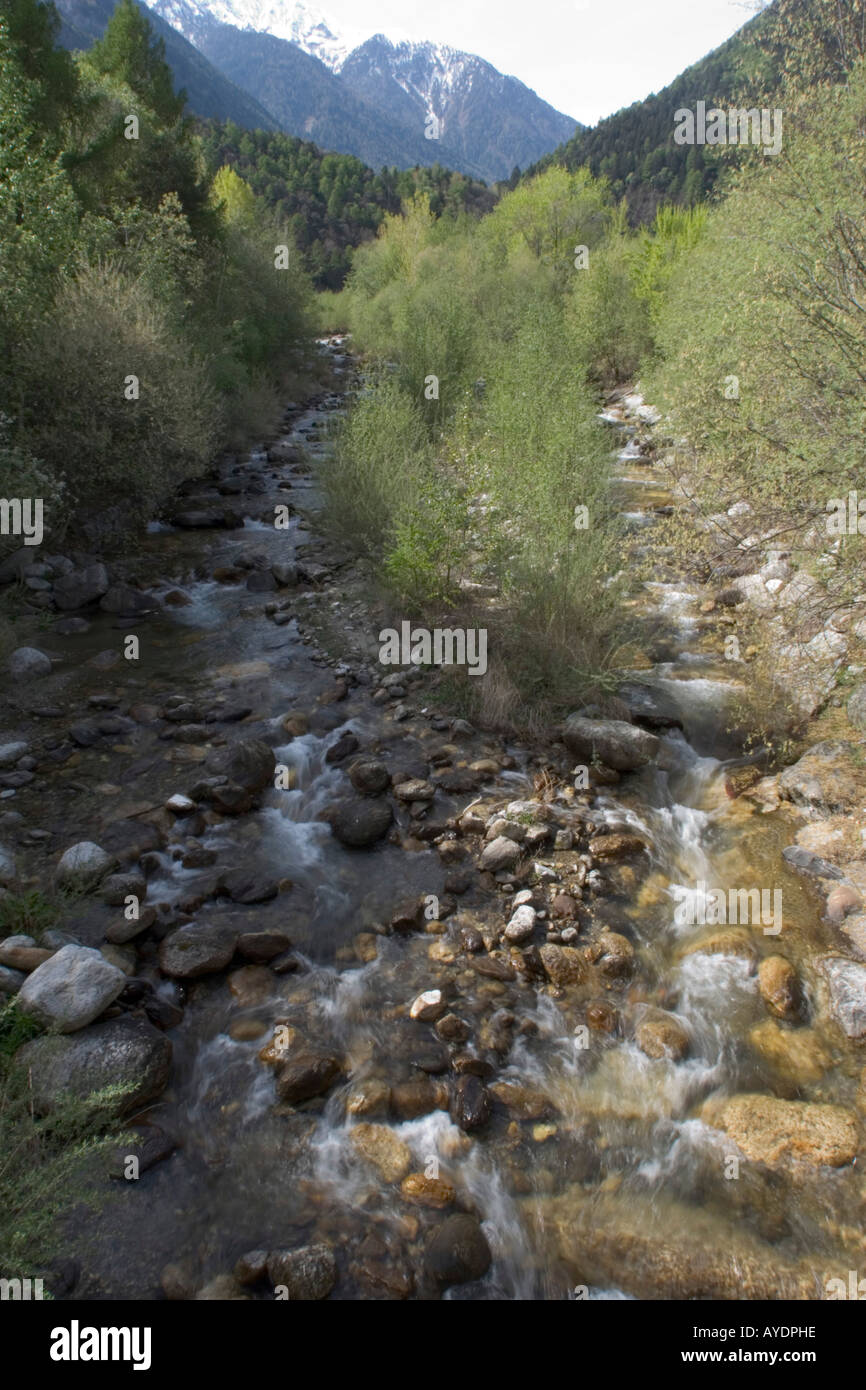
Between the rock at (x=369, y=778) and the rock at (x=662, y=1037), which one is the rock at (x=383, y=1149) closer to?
the rock at (x=662, y=1037)

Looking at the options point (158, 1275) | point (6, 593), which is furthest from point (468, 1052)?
point (6, 593)

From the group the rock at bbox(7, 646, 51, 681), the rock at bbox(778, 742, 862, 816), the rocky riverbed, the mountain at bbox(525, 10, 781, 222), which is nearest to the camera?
the rocky riverbed

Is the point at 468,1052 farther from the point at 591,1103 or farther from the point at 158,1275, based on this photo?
the point at 158,1275

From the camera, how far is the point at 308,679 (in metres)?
9.54

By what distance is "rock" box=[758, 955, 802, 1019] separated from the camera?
538cm

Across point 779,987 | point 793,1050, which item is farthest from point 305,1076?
point 779,987

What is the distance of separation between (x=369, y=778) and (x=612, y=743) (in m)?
2.52

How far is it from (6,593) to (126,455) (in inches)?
112

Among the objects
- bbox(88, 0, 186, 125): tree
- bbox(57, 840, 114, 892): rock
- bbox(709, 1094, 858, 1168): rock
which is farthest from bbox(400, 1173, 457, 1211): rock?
bbox(88, 0, 186, 125): tree

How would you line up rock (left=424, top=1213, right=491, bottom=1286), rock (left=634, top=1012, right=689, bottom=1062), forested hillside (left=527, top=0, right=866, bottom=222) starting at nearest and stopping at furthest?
rock (left=424, top=1213, right=491, bottom=1286)
rock (left=634, top=1012, right=689, bottom=1062)
forested hillside (left=527, top=0, right=866, bottom=222)

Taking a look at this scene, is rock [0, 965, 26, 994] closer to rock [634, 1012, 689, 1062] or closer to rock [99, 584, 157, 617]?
rock [634, 1012, 689, 1062]

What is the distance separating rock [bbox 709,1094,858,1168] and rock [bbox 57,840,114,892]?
15.8 feet

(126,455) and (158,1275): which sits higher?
(126,455)

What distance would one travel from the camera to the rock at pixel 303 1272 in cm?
376
